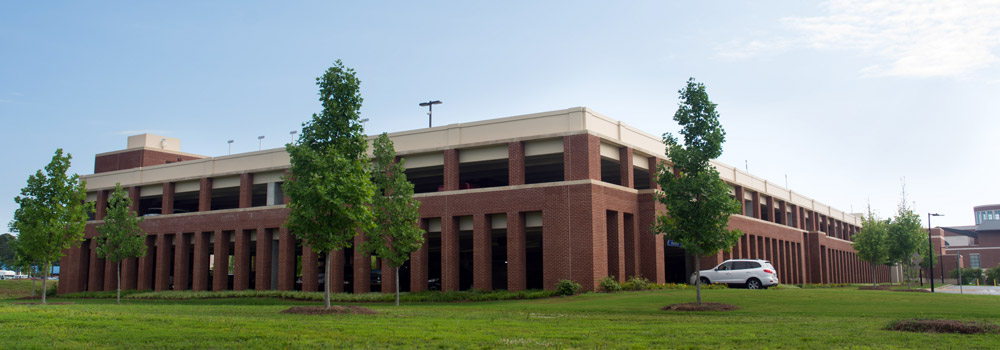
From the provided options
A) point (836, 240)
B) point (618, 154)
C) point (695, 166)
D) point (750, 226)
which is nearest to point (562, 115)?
point (618, 154)

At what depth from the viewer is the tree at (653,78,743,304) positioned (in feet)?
81.9

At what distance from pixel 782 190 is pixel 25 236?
55306mm

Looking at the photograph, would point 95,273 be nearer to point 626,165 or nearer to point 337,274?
point 337,274

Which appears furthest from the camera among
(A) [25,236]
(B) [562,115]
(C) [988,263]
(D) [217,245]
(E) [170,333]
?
(C) [988,263]

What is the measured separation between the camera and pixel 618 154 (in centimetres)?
3859

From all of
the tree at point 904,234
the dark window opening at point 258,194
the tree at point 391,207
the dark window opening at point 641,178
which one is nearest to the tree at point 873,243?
the tree at point 904,234

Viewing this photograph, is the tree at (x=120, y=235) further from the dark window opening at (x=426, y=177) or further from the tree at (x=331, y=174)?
the tree at (x=331, y=174)

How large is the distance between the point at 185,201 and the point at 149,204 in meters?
2.80

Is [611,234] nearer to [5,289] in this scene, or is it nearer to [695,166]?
[695,166]

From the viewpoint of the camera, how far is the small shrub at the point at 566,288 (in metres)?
32.8

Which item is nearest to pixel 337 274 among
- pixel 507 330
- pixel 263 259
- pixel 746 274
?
pixel 263 259

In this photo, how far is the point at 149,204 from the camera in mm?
57562

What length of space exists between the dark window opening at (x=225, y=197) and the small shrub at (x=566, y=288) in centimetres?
2605

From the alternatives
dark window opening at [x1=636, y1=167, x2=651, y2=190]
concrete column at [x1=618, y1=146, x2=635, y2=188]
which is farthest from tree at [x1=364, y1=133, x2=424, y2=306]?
dark window opening at [x1=636, y1=167, x2=651, y2=190]
